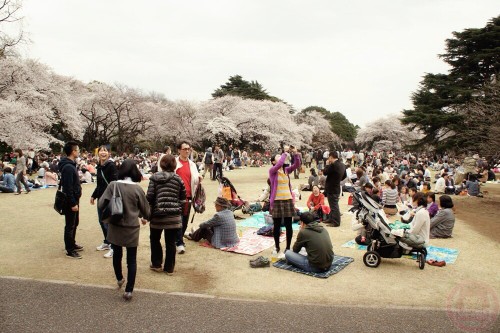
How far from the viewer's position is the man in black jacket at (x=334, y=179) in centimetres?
757

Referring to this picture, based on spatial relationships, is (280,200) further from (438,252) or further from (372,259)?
(438,252)

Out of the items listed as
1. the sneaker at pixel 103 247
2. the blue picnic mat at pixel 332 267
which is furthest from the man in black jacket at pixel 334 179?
the sneaker at pixel 103 247

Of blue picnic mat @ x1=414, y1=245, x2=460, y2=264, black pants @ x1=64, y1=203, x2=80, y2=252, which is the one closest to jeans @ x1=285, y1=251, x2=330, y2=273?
blue picnic mat @ x1=414, y1=245, x2=460, y2=264

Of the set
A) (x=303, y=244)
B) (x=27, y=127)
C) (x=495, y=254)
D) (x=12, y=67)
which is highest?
(x=12, y=67)

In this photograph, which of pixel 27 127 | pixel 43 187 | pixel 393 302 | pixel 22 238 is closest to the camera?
pixel 393 302

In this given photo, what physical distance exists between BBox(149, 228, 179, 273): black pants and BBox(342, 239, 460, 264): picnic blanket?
123 inches

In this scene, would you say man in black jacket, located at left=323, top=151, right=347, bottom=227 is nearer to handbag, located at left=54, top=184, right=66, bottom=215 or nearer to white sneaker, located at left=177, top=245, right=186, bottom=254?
white sneaker, located at left=177, top=245, right=186, bottom=254

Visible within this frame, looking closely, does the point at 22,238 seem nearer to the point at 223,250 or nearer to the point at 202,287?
the point at 223,250

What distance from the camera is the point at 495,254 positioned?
5914mm

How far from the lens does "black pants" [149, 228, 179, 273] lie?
4609mm

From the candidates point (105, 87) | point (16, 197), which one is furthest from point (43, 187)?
point (105, 87)

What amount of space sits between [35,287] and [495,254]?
6.82 meters

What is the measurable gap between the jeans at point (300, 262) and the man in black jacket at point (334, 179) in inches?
115

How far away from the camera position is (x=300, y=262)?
4.93m
